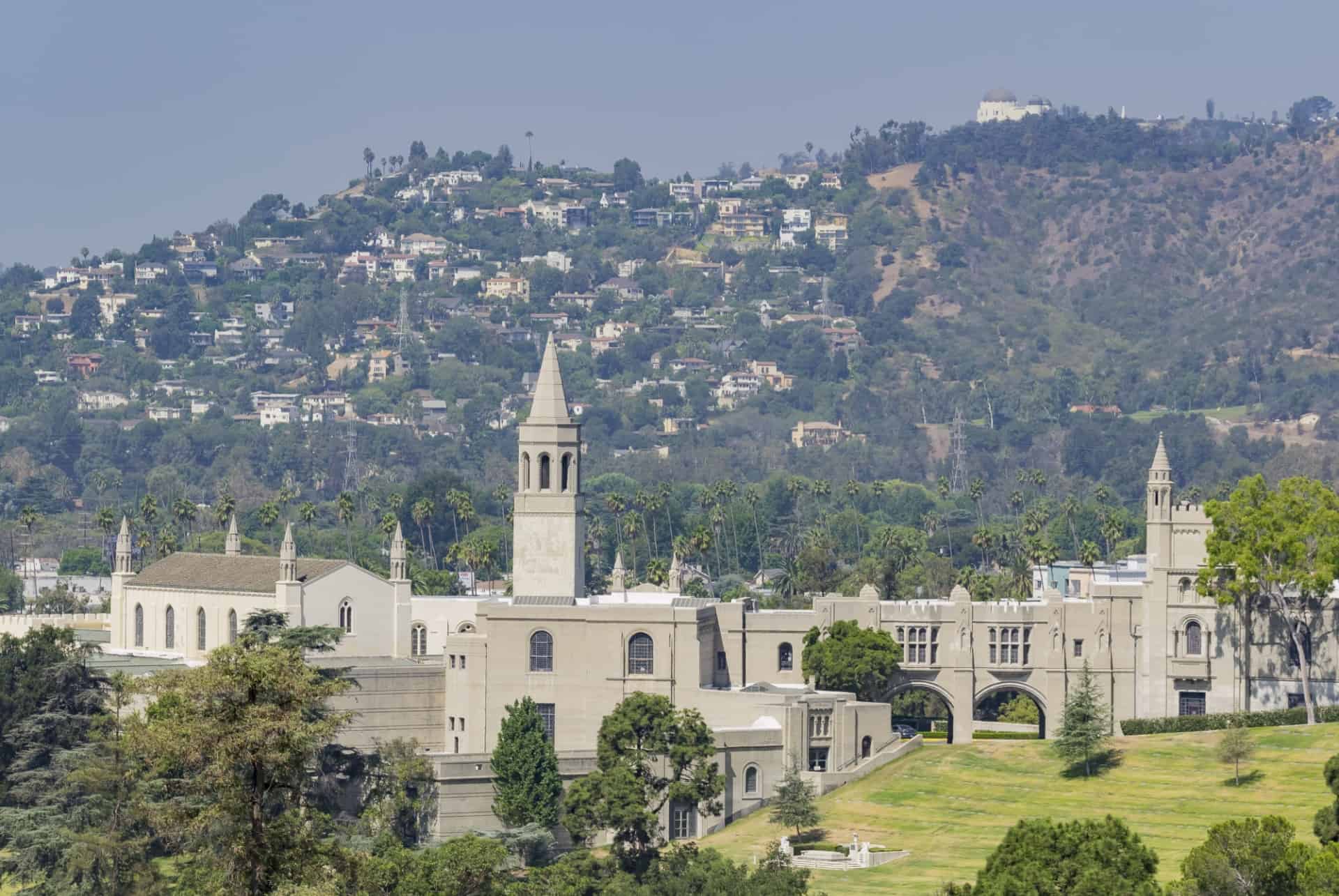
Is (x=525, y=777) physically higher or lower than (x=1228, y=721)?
lower

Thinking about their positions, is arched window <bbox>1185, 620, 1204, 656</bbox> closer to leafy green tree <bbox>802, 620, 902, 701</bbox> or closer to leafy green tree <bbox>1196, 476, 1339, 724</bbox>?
leafy green tree <bbox>1196, 476, 1339, 724</bbox>

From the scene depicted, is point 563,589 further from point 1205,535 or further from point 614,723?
point 1205,535

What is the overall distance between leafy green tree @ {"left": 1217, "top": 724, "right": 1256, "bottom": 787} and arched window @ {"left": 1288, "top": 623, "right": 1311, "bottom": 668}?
9154 millimetres

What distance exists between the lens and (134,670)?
126438mm

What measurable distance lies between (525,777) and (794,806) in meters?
10.1

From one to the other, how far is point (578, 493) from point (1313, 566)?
30096mm

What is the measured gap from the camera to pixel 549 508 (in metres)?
122

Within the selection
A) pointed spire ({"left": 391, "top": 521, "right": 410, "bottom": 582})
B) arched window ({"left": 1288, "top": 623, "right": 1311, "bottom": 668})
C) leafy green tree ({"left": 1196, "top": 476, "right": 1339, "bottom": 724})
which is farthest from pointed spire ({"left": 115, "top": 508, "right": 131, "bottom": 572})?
arched window ({"left": 1288, "top": 623, "right": 1311, "bottom": 668})

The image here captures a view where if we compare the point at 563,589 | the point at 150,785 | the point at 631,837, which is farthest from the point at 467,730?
the point at 150,785

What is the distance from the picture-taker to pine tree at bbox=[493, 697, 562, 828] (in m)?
108

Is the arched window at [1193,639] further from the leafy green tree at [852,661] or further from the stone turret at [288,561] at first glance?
the stone turret at [288,561]

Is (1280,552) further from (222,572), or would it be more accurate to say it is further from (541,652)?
(222,572)

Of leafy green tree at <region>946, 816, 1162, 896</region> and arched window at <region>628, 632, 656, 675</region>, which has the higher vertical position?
arched window at <region>628, 632, 656, 675</region>

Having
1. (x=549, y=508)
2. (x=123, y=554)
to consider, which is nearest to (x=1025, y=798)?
(x=549, y=508)
